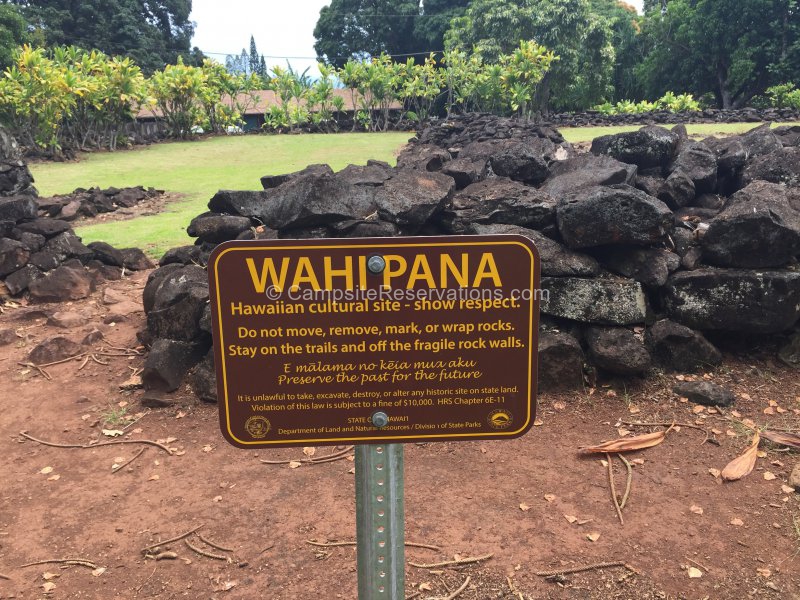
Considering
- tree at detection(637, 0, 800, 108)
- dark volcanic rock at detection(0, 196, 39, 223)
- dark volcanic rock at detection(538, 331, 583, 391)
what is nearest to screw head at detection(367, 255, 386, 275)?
dark volcanic rock at detection(538, 331, 583, 391)

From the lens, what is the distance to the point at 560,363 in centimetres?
500

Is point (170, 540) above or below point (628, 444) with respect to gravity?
below

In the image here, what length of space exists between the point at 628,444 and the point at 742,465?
0.69 metres

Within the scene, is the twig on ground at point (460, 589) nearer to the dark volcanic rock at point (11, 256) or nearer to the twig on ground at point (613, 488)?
the twig on ground at point (613, 488)

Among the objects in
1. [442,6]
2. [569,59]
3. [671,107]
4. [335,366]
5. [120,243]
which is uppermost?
[442,6]

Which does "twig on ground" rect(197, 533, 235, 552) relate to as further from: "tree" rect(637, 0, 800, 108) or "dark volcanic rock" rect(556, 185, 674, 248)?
"tree" rect(637, 0, 800, 108)

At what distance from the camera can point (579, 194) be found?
17.3 ft

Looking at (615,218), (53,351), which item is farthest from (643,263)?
(53,351)

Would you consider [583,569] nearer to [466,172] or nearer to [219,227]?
[466,172]

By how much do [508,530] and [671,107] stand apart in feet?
94.1

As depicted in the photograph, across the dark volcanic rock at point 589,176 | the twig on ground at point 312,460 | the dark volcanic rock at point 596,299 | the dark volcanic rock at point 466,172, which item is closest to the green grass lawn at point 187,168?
the dark volcanic rock at point 466,172

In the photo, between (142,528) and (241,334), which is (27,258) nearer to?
(142,528)

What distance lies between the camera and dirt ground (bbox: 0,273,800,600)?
3.18 meters

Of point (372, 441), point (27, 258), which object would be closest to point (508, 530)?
point (372, 441)
